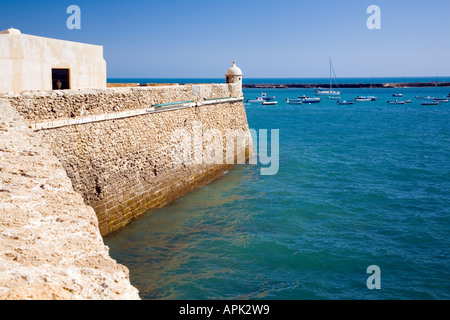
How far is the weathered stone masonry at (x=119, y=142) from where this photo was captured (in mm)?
8156

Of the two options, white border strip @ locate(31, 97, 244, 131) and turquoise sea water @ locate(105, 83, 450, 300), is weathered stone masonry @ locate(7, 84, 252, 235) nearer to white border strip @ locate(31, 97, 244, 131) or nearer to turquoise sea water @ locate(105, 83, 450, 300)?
white border strip @ locate(31, 97, 244, 131)

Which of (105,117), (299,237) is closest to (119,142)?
(105,117)

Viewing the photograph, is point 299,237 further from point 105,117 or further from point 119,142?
point 105,117

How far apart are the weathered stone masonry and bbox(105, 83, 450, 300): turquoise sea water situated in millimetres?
535

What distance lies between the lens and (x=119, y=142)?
9.91 metres

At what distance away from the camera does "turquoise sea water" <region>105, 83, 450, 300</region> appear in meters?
7.45

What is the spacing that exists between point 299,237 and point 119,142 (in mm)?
4890

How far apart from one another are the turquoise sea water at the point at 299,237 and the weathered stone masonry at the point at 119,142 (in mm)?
535

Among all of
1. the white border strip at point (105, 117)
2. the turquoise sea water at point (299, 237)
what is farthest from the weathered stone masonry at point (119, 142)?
the turquoise sea water at point (299, 237)

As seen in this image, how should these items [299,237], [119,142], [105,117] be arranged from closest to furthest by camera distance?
[105,117]
[299,237]
[119,142]

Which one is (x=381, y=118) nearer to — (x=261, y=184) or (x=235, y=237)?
(x=261, y=184)

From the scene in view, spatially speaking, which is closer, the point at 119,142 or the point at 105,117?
the point at 105,117

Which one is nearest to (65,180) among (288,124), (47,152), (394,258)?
(47,152)

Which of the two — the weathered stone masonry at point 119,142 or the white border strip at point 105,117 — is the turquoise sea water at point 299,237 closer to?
the weathered stone masonry at point 119,142
